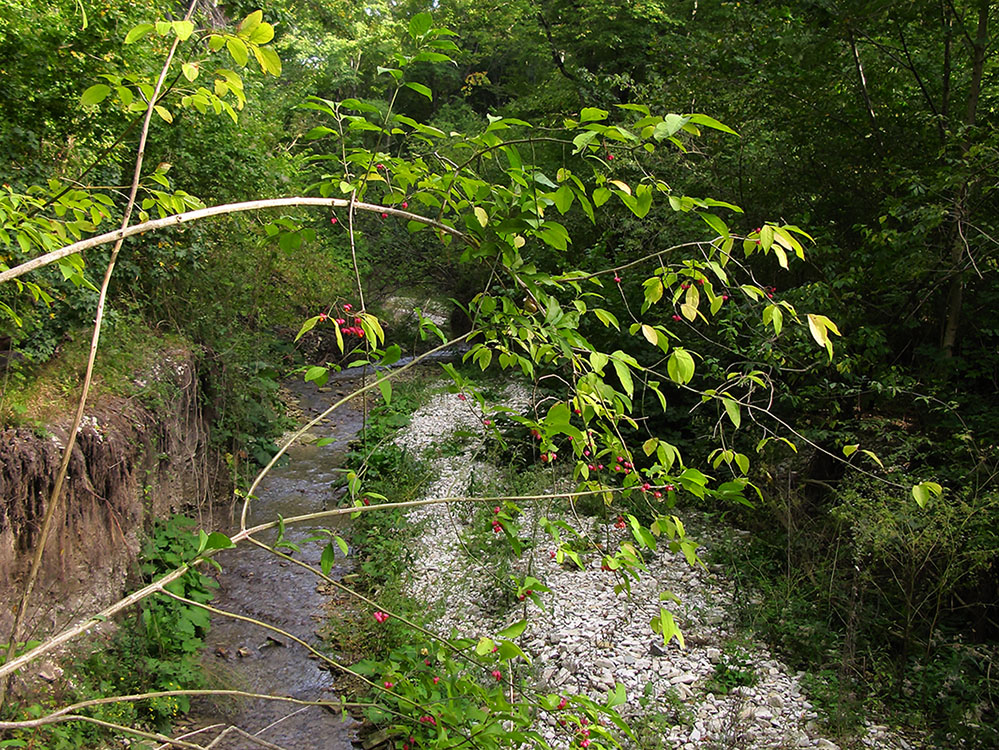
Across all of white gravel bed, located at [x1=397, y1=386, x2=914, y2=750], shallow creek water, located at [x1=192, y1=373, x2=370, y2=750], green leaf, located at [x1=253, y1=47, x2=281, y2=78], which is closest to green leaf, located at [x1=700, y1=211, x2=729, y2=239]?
green leaf, located at [x1=253, y1=47, x2=281, y2=78]

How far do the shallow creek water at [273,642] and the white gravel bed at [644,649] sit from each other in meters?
0.94

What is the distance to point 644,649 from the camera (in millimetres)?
4367

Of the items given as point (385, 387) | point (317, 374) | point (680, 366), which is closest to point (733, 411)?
point (680, 366)

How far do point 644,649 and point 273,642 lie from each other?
8.68ft

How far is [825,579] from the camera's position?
447 centimetres

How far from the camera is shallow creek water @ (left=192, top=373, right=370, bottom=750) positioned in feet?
13.0

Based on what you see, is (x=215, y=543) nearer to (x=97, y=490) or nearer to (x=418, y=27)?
(x=418, y=27)

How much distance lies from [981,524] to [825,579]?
1.15m

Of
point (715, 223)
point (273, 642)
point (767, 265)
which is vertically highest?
point (715, 223)

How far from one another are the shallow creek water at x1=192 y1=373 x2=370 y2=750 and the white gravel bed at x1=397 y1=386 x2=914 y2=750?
94 centimetres

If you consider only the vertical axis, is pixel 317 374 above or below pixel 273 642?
above

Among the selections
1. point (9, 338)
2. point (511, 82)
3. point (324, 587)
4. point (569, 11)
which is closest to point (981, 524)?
point (324, 587)

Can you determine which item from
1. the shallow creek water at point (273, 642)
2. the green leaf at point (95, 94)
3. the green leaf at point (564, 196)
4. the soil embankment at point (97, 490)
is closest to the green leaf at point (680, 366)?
the green leaf at point (564, 196)

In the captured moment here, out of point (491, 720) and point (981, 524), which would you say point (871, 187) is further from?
point (491, 720)
